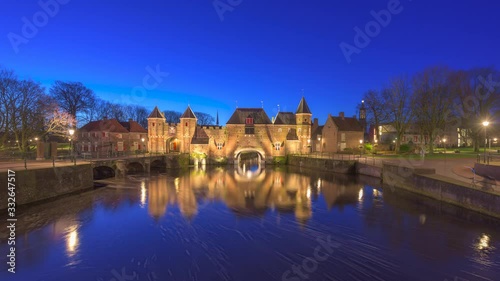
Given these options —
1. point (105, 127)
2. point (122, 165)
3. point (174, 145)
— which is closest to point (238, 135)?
point (174, 145)

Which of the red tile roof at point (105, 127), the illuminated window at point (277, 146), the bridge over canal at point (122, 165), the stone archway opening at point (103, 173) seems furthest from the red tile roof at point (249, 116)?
the stone archway opening at point (103, 173)

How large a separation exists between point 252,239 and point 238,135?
3527 centimetres

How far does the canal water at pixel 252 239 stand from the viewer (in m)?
9.67

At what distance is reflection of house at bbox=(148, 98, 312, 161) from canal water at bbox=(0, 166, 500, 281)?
2610 centimetres

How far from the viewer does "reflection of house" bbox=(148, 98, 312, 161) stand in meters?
47.0

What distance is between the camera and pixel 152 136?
156 ft

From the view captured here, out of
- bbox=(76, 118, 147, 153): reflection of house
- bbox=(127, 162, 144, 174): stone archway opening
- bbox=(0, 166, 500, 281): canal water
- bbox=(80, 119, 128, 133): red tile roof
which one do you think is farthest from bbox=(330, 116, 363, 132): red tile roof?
bbox=(80, 119, 128, 133): red tile roof

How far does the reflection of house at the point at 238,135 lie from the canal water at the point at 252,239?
26.1 m

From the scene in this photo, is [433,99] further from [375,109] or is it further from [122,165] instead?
[122,165]

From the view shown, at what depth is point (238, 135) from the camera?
1870 inches

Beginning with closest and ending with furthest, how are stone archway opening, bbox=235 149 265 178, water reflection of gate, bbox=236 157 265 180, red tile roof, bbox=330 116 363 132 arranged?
water reflection of gate, bbox=236 157 265 180 < stone archway opening, bbox=235 149 265 178 < red tile roof, bbox=330 116 363 132

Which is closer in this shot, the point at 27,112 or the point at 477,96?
the point at 27,112

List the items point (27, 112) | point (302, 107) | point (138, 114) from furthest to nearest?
point (138, 114), point (302, 107), point (27, 112)

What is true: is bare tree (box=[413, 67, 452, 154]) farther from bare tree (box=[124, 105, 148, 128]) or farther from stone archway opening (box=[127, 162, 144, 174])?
bare tree (box=[124, 105, 148, 128])
